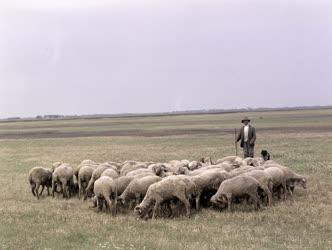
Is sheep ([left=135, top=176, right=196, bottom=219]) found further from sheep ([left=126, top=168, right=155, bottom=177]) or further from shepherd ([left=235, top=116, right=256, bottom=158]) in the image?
shepherd ([left=235, top=116, right=256, bottom=158])

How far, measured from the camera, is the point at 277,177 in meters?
17.7

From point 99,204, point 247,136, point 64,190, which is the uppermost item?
point 247,136

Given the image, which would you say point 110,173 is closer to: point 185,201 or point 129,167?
point 129,167

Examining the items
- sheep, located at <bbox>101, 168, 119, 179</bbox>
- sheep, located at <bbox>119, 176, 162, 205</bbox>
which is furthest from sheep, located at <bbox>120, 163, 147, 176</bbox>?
sheep, located at <bbox>119, 176, 162, 205</bbox>

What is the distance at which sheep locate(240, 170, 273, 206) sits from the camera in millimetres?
16250

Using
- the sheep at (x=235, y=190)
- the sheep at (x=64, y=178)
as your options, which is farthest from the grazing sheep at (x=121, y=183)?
the sheep at (x=64, y=178)

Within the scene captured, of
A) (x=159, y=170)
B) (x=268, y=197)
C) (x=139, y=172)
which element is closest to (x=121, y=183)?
(x=139, y=172)

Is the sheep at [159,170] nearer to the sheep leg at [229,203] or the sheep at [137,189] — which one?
the sheep at [137,189]

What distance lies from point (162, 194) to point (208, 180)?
2047 millimetres

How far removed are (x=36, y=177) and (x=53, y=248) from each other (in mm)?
8453

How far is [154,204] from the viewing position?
15.2m

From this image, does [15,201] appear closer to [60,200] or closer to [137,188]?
[60,200]

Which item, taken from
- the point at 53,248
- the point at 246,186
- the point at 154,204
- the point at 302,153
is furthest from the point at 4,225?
the point at 302,153

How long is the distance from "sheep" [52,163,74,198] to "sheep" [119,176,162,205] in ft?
13.2
